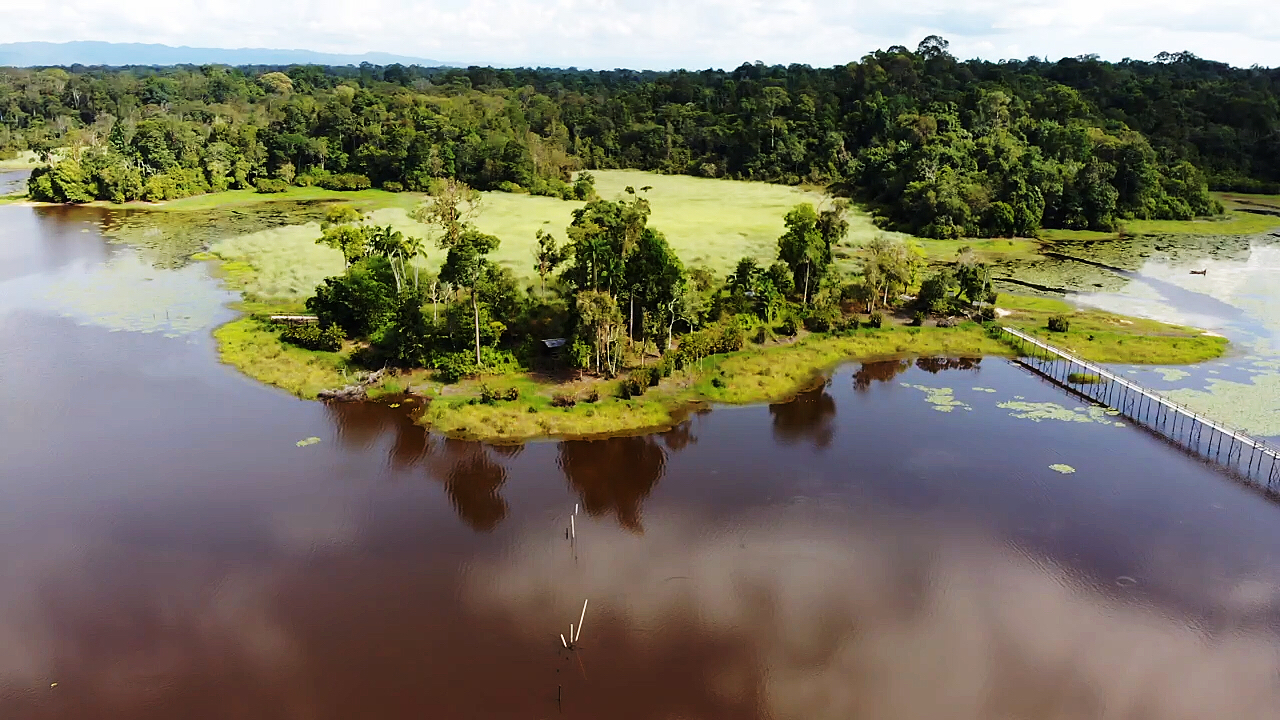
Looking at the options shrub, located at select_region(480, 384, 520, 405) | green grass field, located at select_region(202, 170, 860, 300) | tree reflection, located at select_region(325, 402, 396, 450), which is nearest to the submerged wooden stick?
tree reflection, located at select_region(325, 402, 396, 450)

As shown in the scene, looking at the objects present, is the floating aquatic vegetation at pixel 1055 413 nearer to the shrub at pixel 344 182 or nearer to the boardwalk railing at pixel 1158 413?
the boardwalk railing at pixel 1158 413

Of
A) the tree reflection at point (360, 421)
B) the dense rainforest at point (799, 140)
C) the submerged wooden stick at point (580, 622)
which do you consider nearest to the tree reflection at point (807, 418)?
the submerged wooden stick at point (580, 622)

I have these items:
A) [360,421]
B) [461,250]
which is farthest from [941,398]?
[360,421]

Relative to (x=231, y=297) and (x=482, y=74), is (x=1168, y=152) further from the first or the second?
(x=482, y=74)

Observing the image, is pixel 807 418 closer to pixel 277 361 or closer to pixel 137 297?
pixel 277 361

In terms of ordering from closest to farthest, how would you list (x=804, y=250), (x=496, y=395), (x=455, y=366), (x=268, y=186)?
(x=496, y=395)
(x=455, y=366)
(x=804, y=250)
(x=268, y=186)

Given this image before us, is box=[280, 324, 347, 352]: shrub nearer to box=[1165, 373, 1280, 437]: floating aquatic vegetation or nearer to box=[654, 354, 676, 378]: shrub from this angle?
box=[654, 354, 676, 378]: shrub
